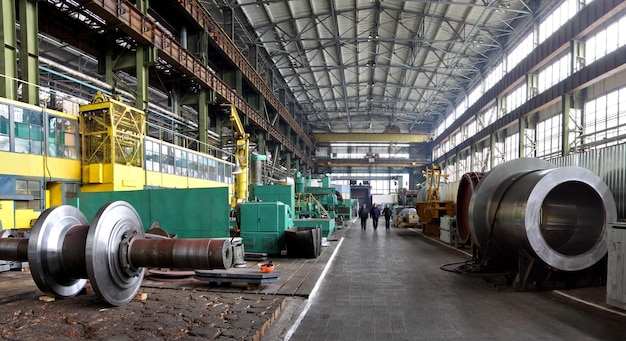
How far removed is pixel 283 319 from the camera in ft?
15.2

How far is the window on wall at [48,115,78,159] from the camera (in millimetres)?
11195

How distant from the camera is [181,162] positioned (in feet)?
59.8

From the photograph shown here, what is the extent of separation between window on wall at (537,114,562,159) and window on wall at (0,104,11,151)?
22.2 metres

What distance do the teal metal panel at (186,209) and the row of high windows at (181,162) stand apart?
608cm

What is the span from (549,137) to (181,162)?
19675 mm

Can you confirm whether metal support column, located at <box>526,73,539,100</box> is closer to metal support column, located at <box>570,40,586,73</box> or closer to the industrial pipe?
metal support column, located at <box>570,40,586,73</box>

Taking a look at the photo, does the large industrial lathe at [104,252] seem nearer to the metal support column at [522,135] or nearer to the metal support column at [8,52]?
the metal support column at [8,52]

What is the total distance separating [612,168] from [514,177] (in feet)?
6.10

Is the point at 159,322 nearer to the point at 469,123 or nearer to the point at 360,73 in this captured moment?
the point at 360,73

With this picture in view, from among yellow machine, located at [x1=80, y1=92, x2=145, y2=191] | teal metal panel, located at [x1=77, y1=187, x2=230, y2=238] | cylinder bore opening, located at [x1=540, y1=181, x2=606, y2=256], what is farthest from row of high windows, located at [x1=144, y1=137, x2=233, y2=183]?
cylinder bore opening, located at [x1=540, y1=181, x2=606, y2=256]

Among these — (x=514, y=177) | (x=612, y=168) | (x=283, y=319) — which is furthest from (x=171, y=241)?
(x=612, y=168)

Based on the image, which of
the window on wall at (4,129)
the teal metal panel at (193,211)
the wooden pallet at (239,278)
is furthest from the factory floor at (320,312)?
the window on wall at (4,129)

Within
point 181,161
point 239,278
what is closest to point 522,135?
point 181,161

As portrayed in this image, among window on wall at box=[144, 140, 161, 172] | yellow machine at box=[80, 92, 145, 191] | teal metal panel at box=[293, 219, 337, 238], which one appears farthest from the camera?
window on wall at box=[144, 140, 161, 172]
